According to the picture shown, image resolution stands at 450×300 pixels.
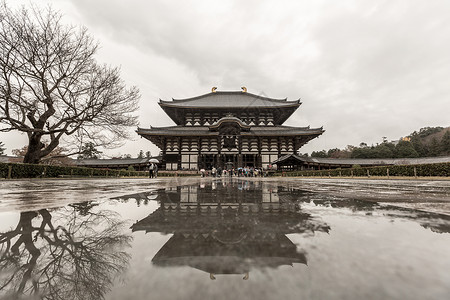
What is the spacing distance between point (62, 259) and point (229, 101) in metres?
29.2

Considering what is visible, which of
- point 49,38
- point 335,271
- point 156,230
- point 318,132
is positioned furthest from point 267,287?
point 318,132

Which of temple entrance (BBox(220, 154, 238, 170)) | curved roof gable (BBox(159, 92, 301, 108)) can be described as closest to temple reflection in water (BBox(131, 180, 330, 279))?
temple entrance (BBox(220, 154, 238, 170))

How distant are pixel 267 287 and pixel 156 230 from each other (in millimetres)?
591

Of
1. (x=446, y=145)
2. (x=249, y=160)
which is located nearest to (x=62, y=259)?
(x=249, y=160)

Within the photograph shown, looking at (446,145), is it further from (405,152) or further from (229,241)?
(229,241)

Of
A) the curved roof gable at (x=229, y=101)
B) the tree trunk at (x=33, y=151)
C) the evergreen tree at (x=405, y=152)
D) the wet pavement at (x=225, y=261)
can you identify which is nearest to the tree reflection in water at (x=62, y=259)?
the wet pavement at (x=225, y=261)

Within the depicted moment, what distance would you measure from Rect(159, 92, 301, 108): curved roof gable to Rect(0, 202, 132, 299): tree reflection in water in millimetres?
25808

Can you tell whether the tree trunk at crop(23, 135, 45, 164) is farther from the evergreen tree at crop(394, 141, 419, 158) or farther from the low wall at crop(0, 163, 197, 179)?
the evergreen tree at crop(394, 141, 419, 158)

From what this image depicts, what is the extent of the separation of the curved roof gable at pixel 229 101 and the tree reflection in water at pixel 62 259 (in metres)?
25.8

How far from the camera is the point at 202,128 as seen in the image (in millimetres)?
25344

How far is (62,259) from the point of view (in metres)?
0.57

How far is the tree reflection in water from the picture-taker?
443 mm

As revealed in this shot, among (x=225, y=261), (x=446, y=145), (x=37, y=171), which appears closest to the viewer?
(x=225, y=261)

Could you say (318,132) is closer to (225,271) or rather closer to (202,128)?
(202,128)
